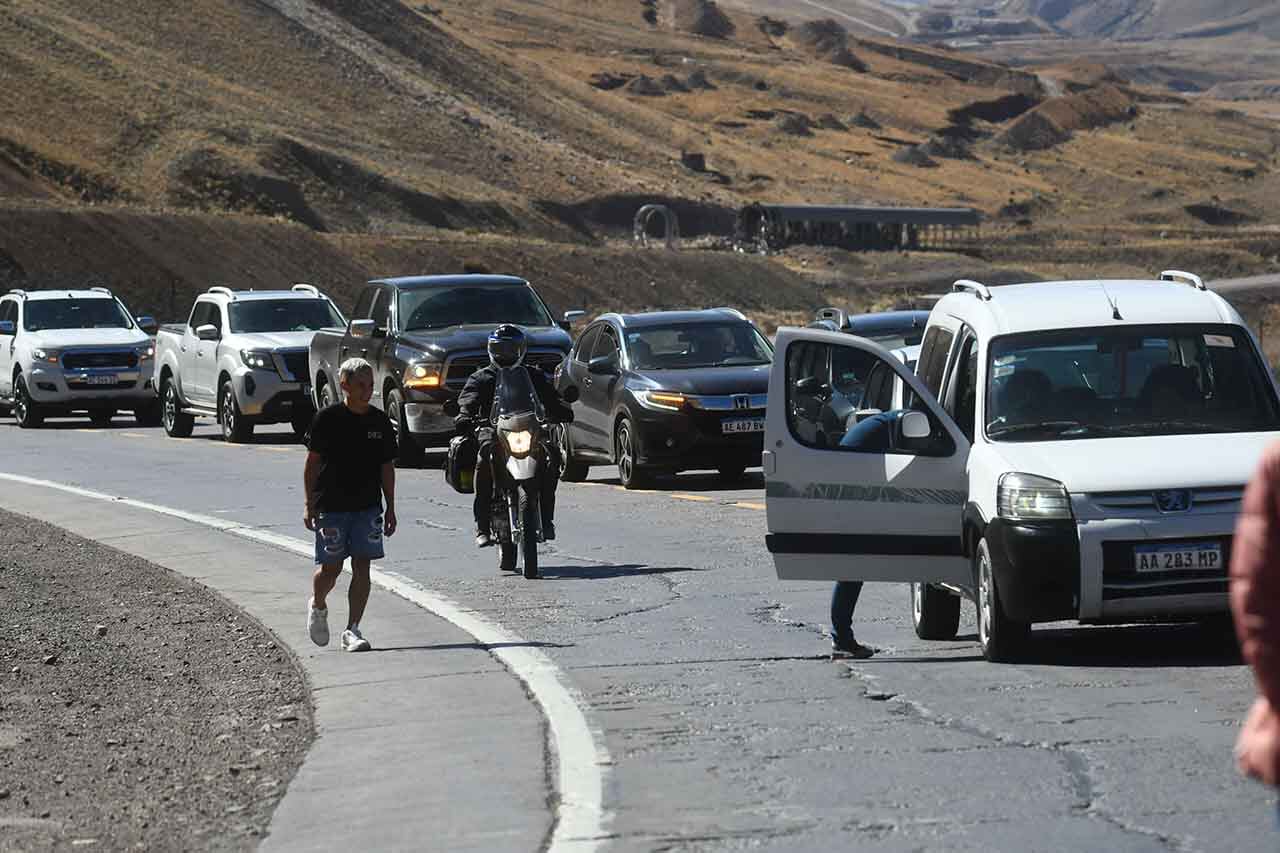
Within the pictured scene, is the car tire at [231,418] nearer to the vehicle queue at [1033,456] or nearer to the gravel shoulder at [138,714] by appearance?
the gravel shoulder at [138,714]

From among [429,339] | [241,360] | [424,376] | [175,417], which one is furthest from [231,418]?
[424,376]

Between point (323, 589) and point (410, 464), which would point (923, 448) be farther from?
point (410, 464)

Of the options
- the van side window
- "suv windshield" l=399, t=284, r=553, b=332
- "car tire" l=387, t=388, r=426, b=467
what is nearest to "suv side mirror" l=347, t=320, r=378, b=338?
"suv windshield" l=399, t=284, r=553, b=332

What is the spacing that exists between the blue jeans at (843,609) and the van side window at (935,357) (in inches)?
53.8

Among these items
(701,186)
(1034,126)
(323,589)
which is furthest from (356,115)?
(323,589)

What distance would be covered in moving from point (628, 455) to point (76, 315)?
→ 16.4 metres

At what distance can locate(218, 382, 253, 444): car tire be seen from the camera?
2920cm

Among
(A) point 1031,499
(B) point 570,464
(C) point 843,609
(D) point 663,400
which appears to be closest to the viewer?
(A) point 1031,499

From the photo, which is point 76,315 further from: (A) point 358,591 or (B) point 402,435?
(A) point 358,591

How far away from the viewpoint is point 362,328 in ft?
81.1

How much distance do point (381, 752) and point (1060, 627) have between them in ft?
13.4

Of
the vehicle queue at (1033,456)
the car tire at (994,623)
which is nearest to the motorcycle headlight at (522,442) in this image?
the vehicle queue at (1033,456)

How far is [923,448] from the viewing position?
10.5m

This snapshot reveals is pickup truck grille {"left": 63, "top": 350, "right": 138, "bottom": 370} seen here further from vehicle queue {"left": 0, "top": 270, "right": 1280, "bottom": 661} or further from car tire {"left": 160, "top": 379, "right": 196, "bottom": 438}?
vehicle queue {"left": 0, "top": 270, "right": 1280, "bottom": 661}
